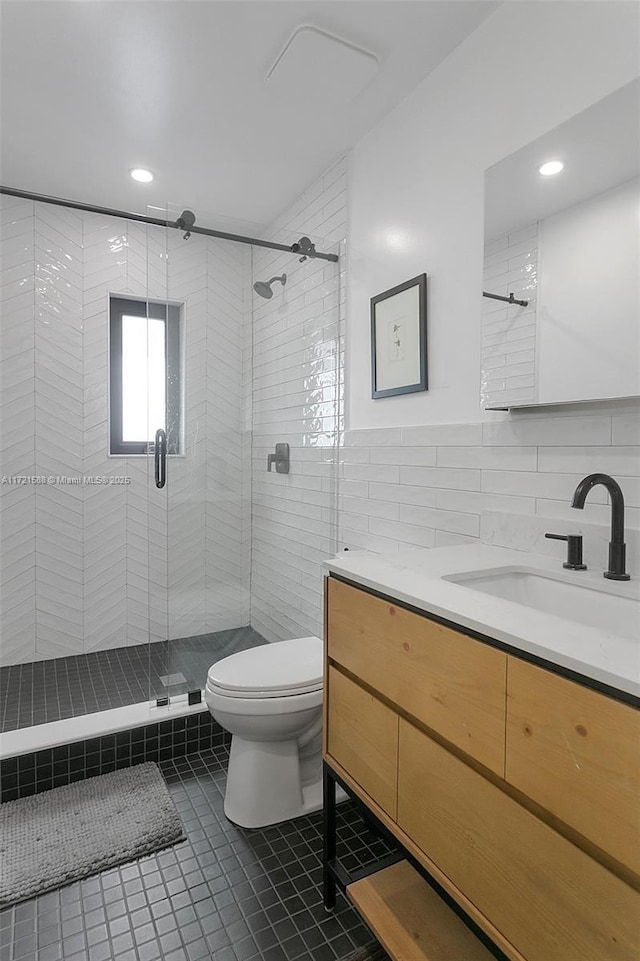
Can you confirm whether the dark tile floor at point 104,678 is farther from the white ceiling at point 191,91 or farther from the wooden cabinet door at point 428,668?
the white ceiling at point 191,91

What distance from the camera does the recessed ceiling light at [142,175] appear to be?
7.83 ft

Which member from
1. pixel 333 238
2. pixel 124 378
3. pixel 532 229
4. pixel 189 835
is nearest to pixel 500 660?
pixel 532 229

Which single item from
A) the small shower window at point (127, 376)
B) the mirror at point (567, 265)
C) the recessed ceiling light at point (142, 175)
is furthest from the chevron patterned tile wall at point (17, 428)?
the mirror at point (567, 265)

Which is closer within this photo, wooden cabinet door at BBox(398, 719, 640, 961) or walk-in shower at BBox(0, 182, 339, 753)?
wooden cabinet door at BBox(398, 719, 640, 961)

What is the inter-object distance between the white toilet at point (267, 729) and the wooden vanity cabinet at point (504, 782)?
0.47 metres

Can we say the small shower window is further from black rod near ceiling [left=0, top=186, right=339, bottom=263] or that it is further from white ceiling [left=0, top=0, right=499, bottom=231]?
black rod near ceiling [left=0, top=186, right=339, bottom=263]

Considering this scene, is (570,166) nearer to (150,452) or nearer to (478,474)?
(478,474)

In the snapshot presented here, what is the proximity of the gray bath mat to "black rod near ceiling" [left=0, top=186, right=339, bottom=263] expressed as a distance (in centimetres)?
215

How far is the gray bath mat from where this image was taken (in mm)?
1452

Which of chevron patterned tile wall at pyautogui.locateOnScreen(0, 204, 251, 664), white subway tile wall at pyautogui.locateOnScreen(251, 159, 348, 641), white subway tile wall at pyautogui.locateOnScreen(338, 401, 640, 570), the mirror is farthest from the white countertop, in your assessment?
chevron patterned tile wall at pyautogui.locateOnScreen(0, 204, 251, 664)

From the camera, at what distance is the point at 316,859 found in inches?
59.9

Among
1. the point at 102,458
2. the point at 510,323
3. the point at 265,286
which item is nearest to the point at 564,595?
the point at 510,323

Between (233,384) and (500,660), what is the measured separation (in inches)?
71.1

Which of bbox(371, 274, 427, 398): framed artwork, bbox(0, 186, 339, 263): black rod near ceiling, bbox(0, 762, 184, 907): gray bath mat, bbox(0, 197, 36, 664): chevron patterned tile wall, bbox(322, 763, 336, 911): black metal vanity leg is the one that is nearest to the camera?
bbox(322, 763, 336, 911): black metal vanity leg
